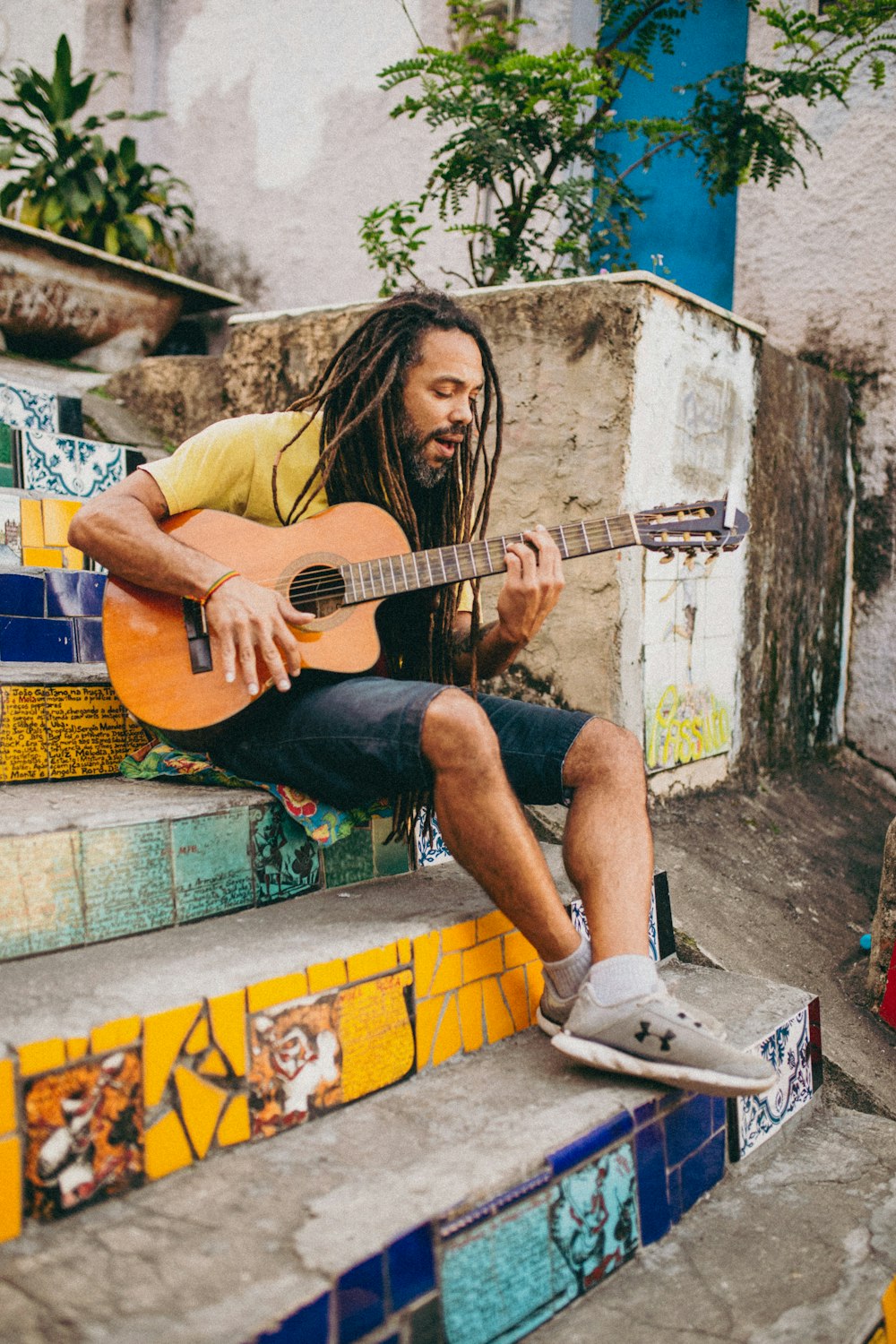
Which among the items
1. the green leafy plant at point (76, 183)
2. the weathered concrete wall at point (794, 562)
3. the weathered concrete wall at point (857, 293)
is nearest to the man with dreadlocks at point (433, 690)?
the weathered concrete wall at point (794, 562)

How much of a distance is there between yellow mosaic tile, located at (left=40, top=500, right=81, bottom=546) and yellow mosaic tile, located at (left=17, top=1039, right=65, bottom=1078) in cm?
184

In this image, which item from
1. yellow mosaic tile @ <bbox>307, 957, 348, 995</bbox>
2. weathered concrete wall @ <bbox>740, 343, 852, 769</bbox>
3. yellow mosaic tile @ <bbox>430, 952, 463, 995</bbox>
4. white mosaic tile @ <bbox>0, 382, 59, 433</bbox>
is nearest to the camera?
yellow mosaic tile @ <bbox>307, 957, 348, 995</bbox>

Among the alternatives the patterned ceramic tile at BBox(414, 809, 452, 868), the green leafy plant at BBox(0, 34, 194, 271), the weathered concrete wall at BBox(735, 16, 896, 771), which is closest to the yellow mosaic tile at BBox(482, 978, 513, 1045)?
the patterned ceramic tile at BBox(414, 809, 452, 868)

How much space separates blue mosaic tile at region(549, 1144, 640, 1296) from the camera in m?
1.48

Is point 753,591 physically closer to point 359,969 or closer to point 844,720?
point 844,720

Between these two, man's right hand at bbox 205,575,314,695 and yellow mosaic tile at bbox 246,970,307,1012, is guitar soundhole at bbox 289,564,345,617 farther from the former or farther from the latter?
yellow mosaic tile at bbox 246,970,307,1012

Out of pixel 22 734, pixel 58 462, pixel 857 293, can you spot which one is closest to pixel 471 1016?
pixel 22 734

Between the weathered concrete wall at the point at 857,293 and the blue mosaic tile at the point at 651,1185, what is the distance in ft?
9.49

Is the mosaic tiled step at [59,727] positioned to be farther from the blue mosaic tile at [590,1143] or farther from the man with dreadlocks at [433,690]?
the blue mosaic tile at [590,1143]

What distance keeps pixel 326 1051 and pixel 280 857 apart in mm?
521

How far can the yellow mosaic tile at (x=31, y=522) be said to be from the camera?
2.78 meters

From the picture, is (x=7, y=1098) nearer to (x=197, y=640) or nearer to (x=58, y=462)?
(x=197, y=640)

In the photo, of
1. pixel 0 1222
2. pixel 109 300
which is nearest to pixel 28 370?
pixel 109 300

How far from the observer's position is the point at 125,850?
175cm
